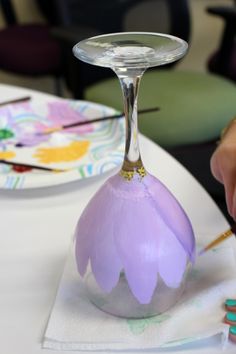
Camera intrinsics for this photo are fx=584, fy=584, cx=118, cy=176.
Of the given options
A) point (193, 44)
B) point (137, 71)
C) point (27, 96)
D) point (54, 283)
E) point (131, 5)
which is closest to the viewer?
point (137, 71)

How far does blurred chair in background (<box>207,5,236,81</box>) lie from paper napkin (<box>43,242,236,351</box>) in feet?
4.67

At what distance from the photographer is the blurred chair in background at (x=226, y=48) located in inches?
75.8

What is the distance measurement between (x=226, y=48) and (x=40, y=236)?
139cm

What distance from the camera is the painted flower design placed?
0.57 meters

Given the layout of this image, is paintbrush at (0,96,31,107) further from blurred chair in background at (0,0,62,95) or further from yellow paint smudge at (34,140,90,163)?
blurred chair in background at (0,0,62,95)

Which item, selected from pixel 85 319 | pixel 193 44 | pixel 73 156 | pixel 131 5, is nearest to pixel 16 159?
pixel 73 156

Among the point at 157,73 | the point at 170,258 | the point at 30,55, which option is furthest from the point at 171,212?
the point at 30,55

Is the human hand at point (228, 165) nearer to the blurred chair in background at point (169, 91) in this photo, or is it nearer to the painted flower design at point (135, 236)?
the painted flower design at point (135, 236)

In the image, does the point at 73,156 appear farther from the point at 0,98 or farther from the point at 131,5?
the point at 131,5

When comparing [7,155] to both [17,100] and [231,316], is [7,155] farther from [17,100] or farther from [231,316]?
[231,316]

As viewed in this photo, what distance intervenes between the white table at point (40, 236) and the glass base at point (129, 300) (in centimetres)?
6

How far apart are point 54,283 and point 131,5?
1.59 metres

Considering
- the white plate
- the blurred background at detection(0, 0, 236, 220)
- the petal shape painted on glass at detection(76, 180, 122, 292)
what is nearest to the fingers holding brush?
the petal shape painted on glass at detection(76, 180, 122, 292)

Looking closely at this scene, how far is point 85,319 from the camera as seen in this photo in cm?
61
